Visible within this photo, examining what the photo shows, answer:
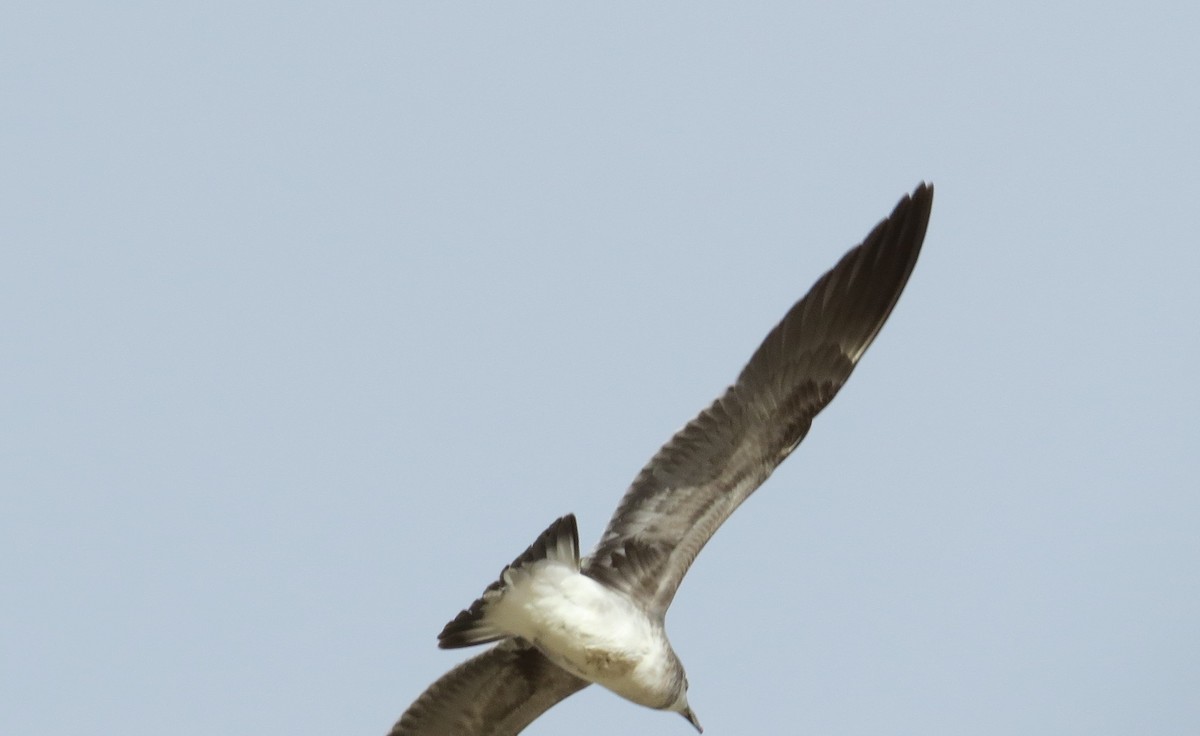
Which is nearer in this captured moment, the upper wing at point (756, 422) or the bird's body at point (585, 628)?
the bird's body at point (585, 628)

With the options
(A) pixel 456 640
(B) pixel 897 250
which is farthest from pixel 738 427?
(A) pixel 456 640

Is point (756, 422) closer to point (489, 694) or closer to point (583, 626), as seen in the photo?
point (583, 626)

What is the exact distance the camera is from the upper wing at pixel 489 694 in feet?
40.4

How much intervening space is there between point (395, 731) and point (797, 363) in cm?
356

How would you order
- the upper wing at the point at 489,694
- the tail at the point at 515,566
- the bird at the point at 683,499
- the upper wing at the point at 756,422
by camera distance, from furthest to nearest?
the upper wing at the point at 489,694
the upper wing at the point at 756,422
the bird at the point at 683,499
the tail at the point at 515,566

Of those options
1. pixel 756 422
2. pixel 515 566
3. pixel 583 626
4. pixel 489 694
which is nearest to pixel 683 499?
pixel 756 422

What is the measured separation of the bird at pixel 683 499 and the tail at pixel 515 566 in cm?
34

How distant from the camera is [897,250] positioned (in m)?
12.6

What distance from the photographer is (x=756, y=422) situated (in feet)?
40.5

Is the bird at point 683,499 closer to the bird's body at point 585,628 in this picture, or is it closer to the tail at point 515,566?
the bird's body at point 585,628

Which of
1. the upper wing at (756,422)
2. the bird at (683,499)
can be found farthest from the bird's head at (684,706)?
the upper wing at (756,422)

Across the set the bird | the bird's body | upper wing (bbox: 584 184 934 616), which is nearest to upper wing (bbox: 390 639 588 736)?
the bird

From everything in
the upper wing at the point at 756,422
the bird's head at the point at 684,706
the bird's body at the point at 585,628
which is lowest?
the bird's head at the point at 684,706

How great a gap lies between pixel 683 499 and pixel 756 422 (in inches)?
27.5
